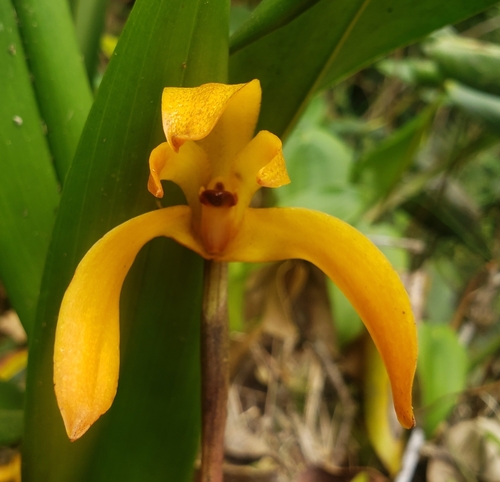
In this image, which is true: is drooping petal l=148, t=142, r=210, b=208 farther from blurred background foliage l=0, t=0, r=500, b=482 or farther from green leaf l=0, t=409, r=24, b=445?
green leaf l=0, t=409, r=24, b=445

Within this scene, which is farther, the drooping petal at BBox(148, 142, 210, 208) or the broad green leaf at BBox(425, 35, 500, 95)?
the broad green leaf at BBox(425, 35, 500, 95)

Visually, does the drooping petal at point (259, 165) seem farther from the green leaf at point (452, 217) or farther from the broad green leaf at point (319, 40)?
the green leaf at point (452, 217)

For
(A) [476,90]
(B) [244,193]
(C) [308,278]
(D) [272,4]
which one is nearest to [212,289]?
(B) [244,193]

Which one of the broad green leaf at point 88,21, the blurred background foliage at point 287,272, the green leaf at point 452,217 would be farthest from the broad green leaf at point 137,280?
the green leaf at point 452,217

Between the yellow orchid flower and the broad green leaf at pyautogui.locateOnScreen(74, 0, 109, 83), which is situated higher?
the broad green leaf at pyautogui.locateOnScreen(74, 0, 109, 83)

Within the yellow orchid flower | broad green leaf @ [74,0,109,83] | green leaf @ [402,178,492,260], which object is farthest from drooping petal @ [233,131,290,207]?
green leaf @ [402,178,492,260]

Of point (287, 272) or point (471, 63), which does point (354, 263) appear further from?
point (471, 63)

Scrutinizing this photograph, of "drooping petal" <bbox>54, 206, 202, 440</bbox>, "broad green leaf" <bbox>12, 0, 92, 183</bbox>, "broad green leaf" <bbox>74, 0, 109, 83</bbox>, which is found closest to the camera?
"drooping petal" <bbox>54, 206, 202, 440</bbox>
